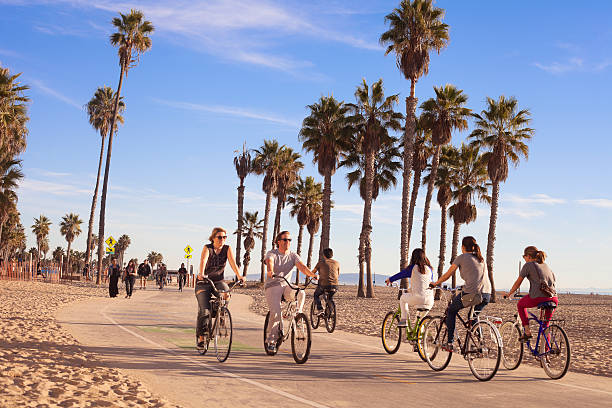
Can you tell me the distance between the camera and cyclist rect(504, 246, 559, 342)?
371 inches

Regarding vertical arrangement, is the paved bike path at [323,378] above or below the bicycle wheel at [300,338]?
below

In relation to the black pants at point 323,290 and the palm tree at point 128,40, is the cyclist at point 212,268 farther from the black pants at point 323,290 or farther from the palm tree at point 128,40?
the palm tree at point 128,40

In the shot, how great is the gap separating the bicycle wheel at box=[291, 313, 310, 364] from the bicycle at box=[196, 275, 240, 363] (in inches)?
39.9

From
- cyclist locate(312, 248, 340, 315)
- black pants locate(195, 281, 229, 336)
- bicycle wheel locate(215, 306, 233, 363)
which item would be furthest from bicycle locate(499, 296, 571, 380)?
cyclist locate(312, 248, 340, 315)

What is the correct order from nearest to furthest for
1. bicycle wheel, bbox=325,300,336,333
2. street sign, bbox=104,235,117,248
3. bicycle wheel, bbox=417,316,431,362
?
1. bicycle wheel, bbox=417,316,431,362
2. bicycle wheel, bbox=325,300,336,333
3. street sign, bbox=104,235,117,248

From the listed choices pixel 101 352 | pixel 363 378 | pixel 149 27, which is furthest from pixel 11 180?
pixel 363 378

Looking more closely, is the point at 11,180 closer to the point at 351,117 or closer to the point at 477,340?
the point at 351,117

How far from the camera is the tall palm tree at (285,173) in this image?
63125 millimetres

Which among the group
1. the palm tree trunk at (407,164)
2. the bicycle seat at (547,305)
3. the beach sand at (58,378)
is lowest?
the beach sand at (58,378)

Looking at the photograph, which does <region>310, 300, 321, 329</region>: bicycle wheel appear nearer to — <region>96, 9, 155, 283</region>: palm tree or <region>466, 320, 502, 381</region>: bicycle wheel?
<region>466, 320, 502, 381</region>: bicycle wheel

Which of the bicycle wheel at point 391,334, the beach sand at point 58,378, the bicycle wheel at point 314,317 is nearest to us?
the beach sand at point 58,378

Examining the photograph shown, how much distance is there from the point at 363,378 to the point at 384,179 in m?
38.7

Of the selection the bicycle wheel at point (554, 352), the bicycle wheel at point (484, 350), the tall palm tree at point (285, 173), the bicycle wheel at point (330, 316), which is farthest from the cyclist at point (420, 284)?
the tall palm tree at point (285, 173)

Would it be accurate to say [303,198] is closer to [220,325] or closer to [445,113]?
[445,113]
